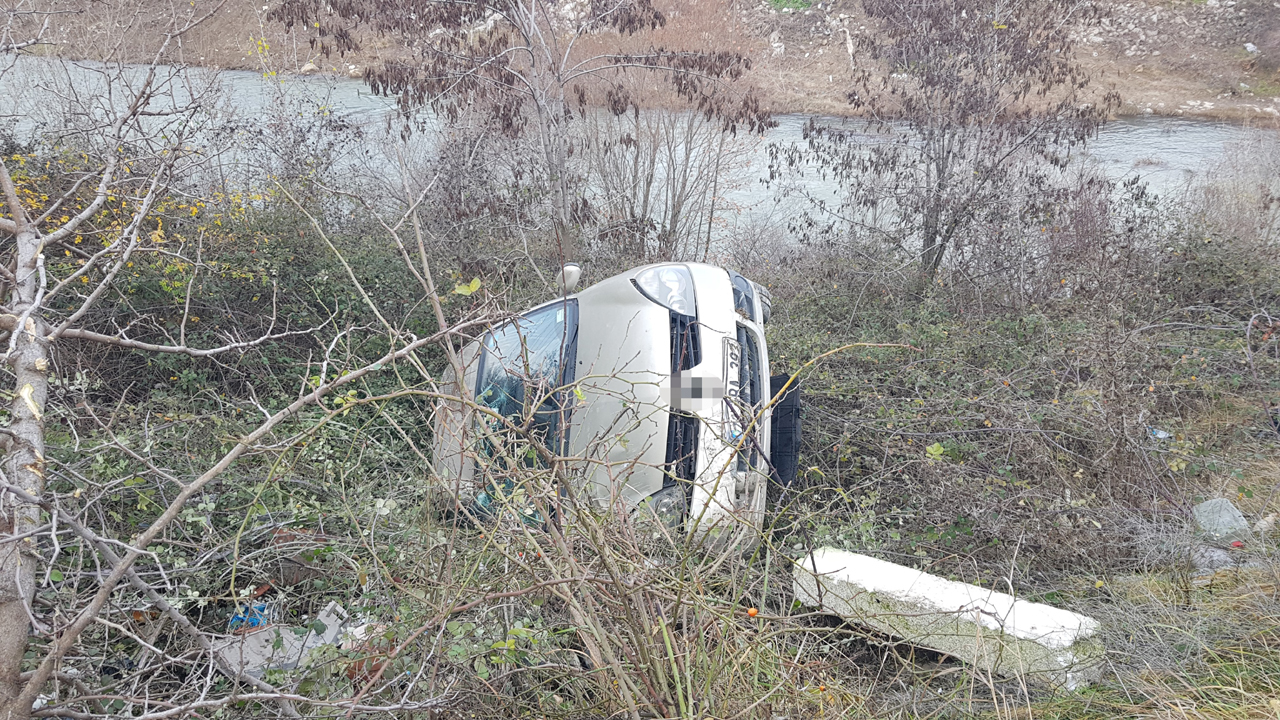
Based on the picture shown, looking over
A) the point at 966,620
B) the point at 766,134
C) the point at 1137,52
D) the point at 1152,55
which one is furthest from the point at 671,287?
the point at 1152,55

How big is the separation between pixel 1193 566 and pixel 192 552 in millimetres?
5218

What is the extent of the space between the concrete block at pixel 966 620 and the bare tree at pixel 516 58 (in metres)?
5.08

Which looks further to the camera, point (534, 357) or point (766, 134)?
point (766, 134)

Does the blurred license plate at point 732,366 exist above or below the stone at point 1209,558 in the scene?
above

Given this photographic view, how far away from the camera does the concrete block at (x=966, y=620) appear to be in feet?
9.99

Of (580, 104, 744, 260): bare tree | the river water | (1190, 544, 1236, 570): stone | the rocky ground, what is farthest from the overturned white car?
the rocky ground

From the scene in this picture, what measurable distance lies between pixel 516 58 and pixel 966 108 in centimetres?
543

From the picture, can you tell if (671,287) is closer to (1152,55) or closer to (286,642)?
(286,642)

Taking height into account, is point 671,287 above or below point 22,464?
below

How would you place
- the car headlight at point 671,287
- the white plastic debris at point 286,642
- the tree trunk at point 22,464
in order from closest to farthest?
1. the tree trunk at point 22,464
2. the white plastic debris at point 286,642
3. the car headlight at point 671,287

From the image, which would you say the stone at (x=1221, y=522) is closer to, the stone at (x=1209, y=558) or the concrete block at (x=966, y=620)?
the stone at (x=1209, y=558)

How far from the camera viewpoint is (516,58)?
28.6ft

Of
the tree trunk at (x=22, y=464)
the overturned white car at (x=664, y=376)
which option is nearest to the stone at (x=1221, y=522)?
the overturned white car at (x=664, y=376)

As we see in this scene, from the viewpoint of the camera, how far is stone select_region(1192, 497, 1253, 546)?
152 inches
